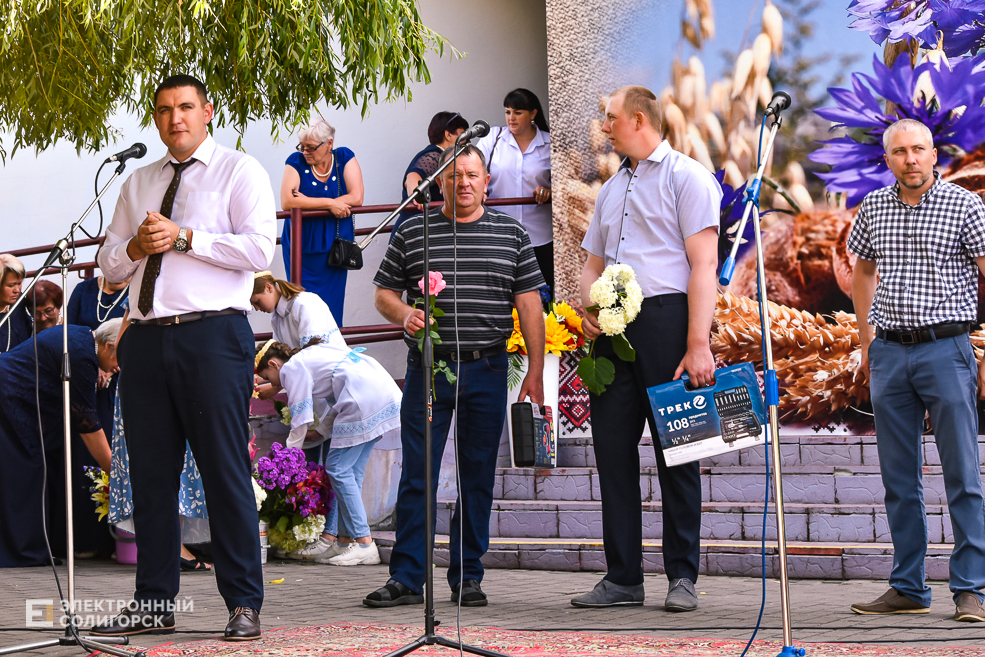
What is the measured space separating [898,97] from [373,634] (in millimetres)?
5532

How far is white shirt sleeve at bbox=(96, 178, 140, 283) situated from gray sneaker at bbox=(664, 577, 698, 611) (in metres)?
2.51

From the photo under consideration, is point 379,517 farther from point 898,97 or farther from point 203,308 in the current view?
point 898,97

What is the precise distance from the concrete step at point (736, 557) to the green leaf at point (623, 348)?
1464 millimetres

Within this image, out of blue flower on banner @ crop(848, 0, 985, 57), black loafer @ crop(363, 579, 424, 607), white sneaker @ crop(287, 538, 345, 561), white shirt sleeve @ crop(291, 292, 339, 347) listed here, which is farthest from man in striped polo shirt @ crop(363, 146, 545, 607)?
blue flower on banner @ crop(848, 0, 985, 57)

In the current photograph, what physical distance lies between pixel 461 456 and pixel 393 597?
684mm

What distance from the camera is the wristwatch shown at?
4012mm

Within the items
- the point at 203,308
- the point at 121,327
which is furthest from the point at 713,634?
the point at 121,327

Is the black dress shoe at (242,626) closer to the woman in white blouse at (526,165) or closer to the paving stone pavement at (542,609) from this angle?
the paving stone pavement at (542,609)

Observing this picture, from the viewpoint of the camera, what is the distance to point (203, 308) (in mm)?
4062

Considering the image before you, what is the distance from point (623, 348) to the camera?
456 centimetres

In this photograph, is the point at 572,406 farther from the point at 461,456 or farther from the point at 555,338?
the point at 461,456

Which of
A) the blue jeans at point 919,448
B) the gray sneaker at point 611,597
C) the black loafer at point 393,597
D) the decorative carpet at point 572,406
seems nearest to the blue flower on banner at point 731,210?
the decorative carpet at point 572,406

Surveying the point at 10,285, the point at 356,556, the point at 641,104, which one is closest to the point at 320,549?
the point at 356,556

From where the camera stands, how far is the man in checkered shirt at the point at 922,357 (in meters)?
4.28
